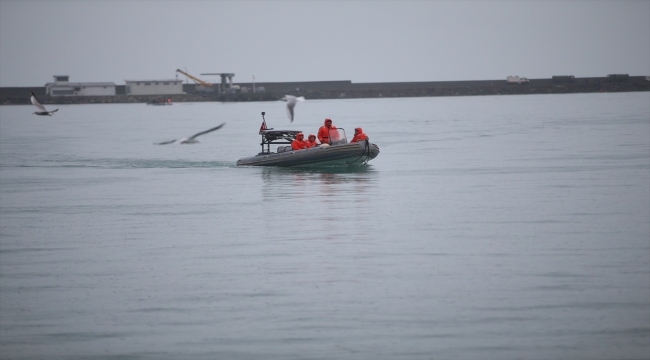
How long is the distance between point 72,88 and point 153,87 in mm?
19225

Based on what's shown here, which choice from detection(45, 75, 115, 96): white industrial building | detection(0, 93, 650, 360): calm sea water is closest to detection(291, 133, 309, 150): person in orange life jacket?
detection(0, 93, 650, 360): calm sea water

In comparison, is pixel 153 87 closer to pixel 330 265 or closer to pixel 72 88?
pixel 72 88

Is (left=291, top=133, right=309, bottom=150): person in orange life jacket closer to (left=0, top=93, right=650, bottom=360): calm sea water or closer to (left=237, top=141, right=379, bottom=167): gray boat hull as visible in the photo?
(left=237, top=141, right=379, bottom=167): gray boat hull

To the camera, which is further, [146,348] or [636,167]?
[636,167]

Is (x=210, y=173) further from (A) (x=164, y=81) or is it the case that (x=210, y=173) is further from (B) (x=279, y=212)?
(A) (x=164, y=81)

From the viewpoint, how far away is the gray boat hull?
36.2m

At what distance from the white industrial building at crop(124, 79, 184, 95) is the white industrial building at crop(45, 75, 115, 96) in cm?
474

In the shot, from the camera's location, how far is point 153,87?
601ft

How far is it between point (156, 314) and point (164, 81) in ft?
560

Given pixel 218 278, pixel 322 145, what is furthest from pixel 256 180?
pixel 218 278

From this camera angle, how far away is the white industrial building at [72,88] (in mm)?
166125

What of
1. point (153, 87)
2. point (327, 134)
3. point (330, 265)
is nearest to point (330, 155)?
point (327, 134)

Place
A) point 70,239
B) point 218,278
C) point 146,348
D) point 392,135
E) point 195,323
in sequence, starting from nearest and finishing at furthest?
point 146,348
point 195,323
point 218,278
point 70,239
point 392,135

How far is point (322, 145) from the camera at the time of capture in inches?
1428
